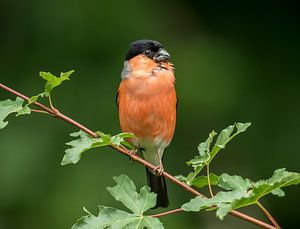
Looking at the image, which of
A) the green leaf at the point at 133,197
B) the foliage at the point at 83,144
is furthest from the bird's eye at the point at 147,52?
the foliage at the point at 83,144

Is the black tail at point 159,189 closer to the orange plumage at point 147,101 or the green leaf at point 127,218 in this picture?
the orange plumage at point 147,101

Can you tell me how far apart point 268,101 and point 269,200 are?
3.75 feet

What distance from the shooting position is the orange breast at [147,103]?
16.6 ft

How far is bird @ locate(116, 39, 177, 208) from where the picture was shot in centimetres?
505

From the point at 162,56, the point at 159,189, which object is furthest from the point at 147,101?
the point at 159,189

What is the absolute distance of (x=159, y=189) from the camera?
5.60 m

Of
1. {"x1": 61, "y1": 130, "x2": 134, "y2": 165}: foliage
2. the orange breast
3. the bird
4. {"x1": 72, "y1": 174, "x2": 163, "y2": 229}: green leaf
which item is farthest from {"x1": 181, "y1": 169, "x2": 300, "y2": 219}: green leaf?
the orange breast

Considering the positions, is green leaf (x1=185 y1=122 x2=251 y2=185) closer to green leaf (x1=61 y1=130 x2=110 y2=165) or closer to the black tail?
green leaf (x1=61 y1=130 x2=110 y2=165)

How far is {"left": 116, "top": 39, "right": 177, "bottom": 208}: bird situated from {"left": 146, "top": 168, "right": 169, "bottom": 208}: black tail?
0.36 m

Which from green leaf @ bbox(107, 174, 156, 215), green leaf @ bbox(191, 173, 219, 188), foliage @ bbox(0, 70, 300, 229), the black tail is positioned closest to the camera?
foliage @ bbox(0, 70, 300, 229)

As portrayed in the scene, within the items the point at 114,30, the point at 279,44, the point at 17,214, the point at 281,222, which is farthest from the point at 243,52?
the point at 17,214

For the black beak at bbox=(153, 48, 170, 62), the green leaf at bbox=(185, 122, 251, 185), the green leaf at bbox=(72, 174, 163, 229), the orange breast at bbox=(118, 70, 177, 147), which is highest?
the black beak at bbox=(153, 48, 170, 62)

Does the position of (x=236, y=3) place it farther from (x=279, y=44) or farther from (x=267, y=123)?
(x=267, y=123)

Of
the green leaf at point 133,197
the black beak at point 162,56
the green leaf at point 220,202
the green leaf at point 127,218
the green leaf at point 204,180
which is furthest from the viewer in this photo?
the black beak at point 162,56
